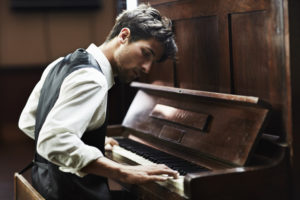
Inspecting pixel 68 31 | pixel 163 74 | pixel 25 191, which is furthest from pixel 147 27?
pixel 68 31

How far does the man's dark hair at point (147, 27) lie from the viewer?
91.9 inches

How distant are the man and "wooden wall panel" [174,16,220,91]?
0.43m

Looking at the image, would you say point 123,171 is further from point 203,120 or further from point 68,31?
point 68,31

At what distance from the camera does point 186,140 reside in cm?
275

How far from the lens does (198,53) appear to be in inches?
115

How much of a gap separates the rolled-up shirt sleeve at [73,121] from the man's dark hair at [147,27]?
1.23 ft

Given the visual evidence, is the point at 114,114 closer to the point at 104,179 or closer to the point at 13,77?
the point at 13,77

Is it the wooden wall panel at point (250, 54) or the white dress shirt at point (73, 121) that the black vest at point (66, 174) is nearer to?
the white dress shirt at point (73, 121)

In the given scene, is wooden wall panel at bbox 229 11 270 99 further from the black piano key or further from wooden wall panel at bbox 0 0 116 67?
wooden wall panel at bbox 0 0 116 67

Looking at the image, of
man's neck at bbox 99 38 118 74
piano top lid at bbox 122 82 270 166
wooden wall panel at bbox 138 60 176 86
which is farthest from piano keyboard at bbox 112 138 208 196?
man's neck at bbox 99 38 118 74

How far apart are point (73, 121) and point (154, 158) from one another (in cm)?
82

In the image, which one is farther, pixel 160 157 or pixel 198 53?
pixel 198 53

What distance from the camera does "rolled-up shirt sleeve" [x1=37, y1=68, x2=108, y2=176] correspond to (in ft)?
6.35

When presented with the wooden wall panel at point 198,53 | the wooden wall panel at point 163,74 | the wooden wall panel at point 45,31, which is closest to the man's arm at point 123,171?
the wooden wall panel at point 198,53
